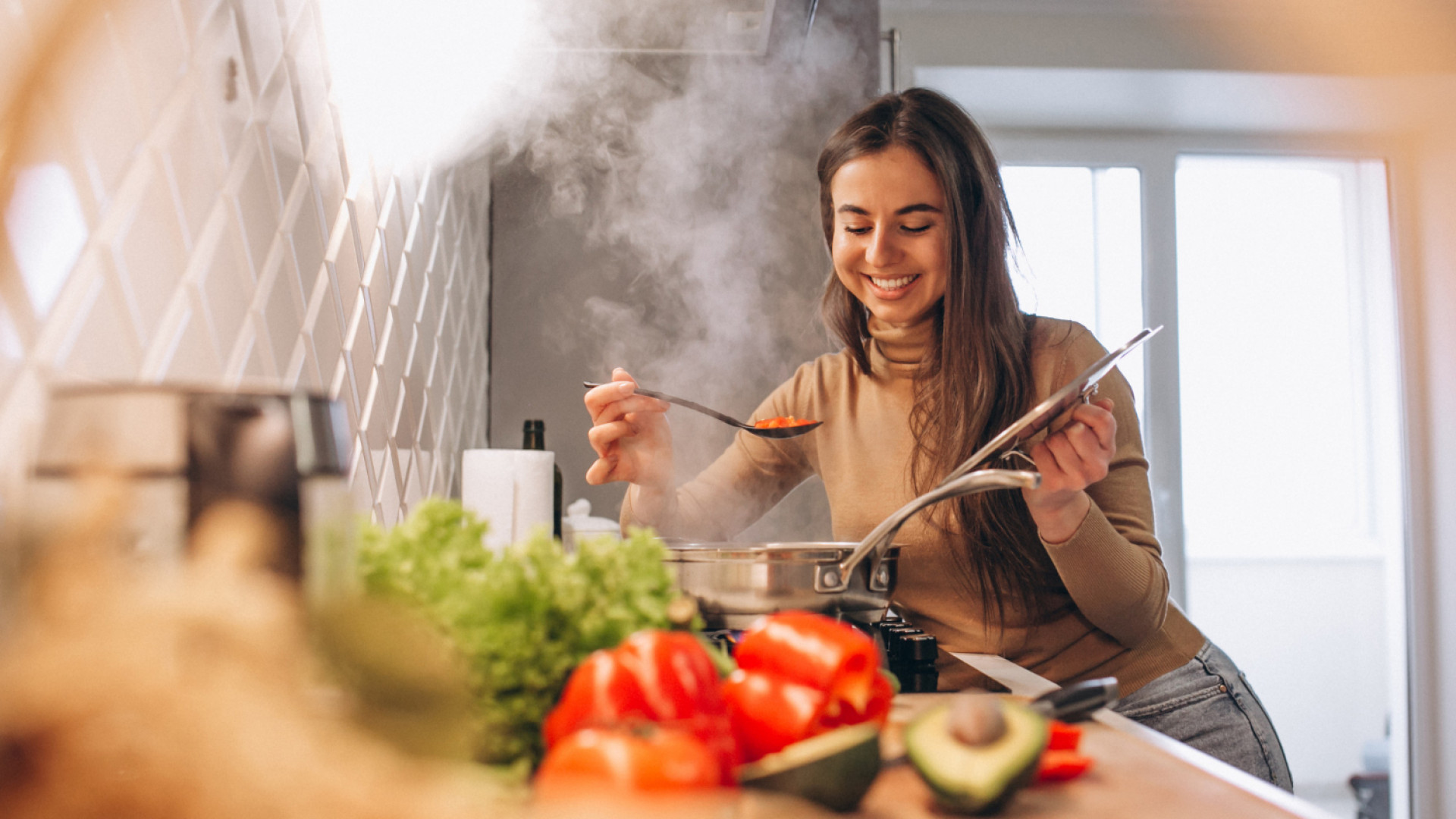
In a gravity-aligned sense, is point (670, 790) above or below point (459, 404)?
below

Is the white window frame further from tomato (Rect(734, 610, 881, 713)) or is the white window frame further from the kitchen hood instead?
tomato (Rect(734, 610, 881, 713))

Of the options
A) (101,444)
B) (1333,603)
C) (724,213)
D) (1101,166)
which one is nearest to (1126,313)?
(1101,166)

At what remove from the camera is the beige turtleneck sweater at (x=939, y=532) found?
3.86 ft

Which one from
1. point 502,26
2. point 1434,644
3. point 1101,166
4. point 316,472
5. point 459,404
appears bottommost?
point 1434,644

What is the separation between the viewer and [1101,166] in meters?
3.21

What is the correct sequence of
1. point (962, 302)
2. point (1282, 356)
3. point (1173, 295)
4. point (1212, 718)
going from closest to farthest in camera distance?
point (1212, 718) < point (962, 302) < point (1173, 295) < point (1282, 356)

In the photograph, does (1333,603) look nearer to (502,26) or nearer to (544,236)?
(544,236)

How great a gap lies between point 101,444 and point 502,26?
1.50m

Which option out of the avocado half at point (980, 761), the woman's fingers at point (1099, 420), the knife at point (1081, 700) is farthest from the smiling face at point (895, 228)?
the avocado half at point (980, 761)

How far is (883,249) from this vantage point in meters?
1.48

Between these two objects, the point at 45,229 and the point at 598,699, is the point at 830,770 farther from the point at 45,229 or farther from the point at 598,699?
the point at 45,229

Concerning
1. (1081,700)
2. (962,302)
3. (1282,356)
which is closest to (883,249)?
(962,302)

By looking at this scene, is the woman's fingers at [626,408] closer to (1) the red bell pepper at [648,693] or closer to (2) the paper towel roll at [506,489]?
(2) the paper towel roll at [506,489]

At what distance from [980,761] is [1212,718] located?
36.7 inches
